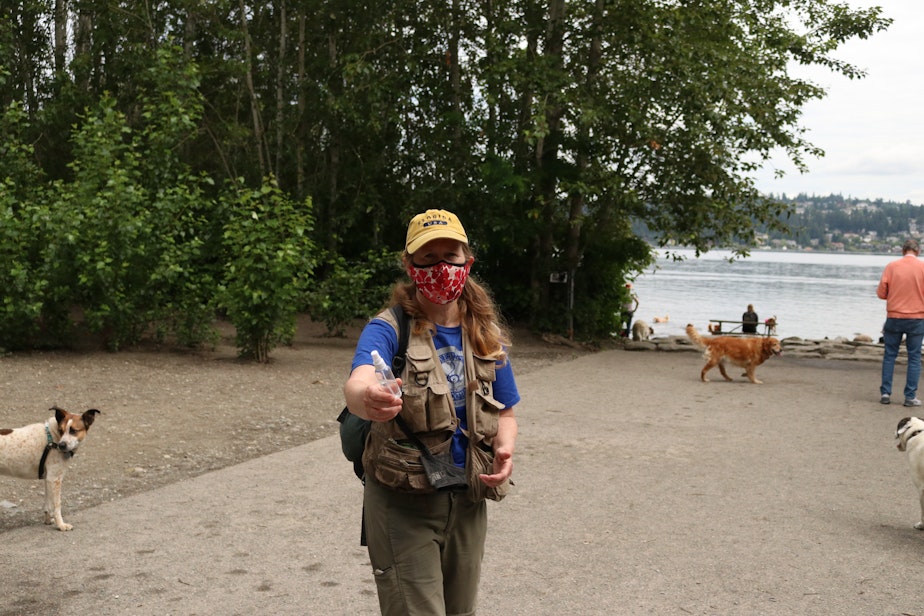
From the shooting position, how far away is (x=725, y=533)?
6512mm

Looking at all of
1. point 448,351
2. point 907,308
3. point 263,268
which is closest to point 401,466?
point 448,351

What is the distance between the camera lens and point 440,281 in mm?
3305

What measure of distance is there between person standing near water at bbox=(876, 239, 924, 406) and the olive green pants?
10.8 metres

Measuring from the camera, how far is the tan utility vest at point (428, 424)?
3.16m

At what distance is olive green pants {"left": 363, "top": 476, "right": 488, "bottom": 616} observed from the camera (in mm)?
3193

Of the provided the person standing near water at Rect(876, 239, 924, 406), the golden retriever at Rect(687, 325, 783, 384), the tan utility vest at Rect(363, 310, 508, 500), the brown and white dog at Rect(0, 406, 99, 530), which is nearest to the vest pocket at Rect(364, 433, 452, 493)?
the tan utility vest at Rect(363, 310, 508, 500)

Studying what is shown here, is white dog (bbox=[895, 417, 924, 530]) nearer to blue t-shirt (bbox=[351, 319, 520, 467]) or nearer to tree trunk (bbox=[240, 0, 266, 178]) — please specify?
blue t-shirt (bbox=[351, 319, 520, 467])

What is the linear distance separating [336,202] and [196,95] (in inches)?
169

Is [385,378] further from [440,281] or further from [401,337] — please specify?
[440,281]

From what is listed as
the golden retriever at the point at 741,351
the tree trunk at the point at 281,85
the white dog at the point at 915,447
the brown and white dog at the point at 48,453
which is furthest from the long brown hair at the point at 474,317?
the tree trunk at the point at 281,85

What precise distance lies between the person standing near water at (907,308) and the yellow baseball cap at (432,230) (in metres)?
10.8

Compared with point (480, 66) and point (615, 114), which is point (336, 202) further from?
point (615, 114)

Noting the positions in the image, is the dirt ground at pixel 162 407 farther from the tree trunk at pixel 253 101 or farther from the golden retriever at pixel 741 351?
the tree trunk at pixel 253 101

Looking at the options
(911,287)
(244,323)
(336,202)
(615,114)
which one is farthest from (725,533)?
(336,202)
